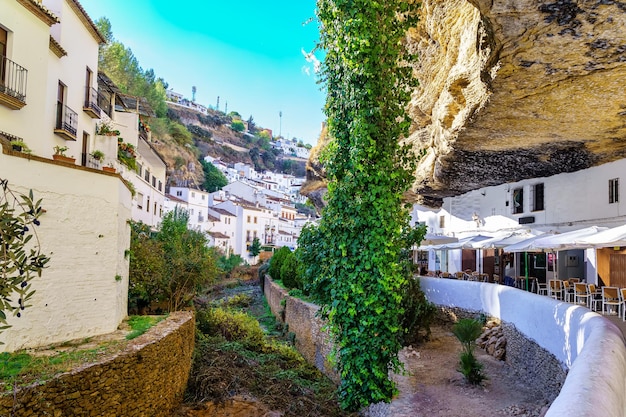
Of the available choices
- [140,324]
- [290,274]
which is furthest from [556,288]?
[290,274]

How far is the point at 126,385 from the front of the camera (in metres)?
7.92

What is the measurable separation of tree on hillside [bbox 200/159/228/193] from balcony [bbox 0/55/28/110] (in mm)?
55137

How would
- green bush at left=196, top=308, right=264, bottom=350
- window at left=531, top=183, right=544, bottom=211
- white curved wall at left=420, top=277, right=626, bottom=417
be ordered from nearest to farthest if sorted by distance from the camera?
white curved wall at left=420, top=277, right=626, bottom=417
green bush at left=196, top=308, right=264, bottom=350
window at left=531, top=183, right=544, bottom=211

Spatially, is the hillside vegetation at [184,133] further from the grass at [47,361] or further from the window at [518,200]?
the window at [518,200]

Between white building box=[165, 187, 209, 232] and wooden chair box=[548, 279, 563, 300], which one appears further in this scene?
white building box=[165, 187, 209, 232]

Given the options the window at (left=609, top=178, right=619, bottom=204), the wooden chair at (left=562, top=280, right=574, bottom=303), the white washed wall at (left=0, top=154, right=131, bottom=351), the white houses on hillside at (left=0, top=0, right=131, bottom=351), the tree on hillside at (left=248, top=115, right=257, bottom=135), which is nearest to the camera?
the white washed wall at (left=0, top=154, right=131, bottom=351)

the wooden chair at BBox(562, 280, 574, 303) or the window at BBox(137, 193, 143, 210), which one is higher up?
the window at BBox(137, 193, 143, 210)

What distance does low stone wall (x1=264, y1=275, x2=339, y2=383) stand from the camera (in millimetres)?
12695

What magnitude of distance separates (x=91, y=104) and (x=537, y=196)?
1788cm

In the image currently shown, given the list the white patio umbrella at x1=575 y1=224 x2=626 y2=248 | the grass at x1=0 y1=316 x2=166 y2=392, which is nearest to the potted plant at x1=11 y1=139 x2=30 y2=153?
the grass at x1=0 y1=316 x2=166 y2=392

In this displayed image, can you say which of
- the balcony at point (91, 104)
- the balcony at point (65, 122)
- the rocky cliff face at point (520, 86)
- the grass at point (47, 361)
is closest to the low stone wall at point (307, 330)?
the grass at point (47, 361)

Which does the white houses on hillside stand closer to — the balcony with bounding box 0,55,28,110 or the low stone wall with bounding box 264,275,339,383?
the balcony with bounding box 0,55,28,110

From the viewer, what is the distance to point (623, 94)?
9242 millimetres

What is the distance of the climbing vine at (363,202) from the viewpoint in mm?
7785
